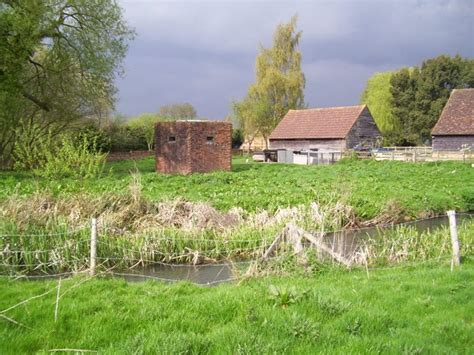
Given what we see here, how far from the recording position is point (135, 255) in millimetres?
9648

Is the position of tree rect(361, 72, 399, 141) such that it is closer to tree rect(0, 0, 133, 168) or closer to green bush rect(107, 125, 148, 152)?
green bush rect(107, 125, 148, 152)

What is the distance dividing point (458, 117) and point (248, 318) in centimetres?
4046

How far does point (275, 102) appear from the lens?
59.3 meters

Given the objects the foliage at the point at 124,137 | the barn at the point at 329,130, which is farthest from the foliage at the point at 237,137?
the foliage at the point at 124,137

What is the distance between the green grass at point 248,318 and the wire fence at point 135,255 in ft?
5.25

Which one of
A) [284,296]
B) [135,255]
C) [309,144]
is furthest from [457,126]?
[284,296]

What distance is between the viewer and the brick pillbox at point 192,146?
2578cm

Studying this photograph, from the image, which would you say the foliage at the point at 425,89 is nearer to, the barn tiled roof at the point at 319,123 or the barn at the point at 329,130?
the barn at the point at 329,130

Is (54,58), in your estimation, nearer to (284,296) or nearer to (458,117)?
(284,296)

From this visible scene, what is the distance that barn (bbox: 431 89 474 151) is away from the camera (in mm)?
38594

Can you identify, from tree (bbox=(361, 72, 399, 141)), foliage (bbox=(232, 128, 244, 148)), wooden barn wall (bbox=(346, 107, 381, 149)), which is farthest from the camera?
foliage (bbox=(232, 128, 244, 148))

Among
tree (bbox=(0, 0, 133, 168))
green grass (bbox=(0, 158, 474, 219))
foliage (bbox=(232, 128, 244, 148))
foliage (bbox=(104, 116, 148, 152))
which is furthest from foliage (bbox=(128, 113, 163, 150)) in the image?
green grass (bbox=(0, 158, 474, 219))

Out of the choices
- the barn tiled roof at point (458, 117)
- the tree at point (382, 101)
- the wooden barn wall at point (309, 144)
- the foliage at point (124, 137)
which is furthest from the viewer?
the tree at point (382, 101)

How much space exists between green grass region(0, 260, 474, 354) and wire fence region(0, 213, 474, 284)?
5.25ft
